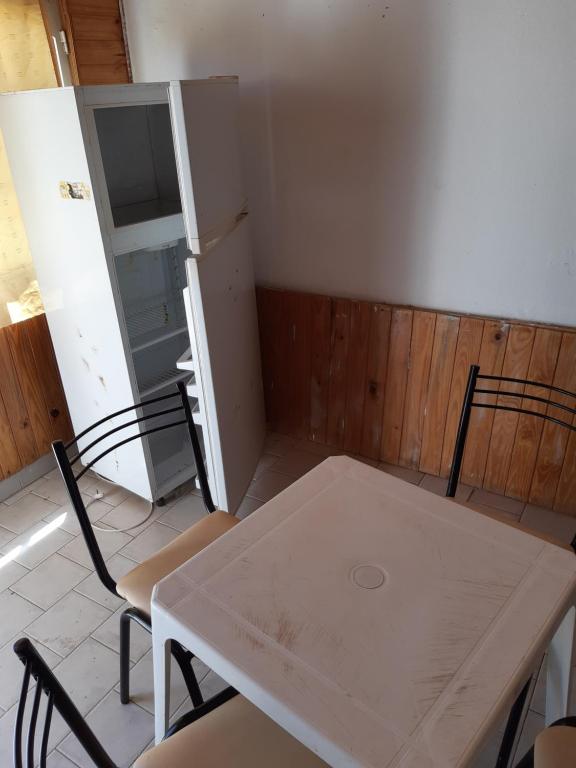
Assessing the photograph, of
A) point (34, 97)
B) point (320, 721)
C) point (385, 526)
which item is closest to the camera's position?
point (320, 721)

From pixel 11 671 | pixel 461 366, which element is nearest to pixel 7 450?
pixel 11 671

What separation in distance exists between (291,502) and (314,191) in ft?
5.11

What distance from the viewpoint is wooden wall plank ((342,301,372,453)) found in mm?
2557

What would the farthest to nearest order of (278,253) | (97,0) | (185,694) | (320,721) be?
1. (278,253)
2. (97,0)
3. (185,694)
4. (320,721)

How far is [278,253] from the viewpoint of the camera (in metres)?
2.70

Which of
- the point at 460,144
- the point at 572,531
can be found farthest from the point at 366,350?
the point at 572,531

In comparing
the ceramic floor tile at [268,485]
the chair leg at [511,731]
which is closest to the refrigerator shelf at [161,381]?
the ceramic floor tile at [268,485]

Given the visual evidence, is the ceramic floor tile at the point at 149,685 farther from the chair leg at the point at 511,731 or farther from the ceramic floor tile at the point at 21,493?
the ceramic floor tile at the point at 21,493

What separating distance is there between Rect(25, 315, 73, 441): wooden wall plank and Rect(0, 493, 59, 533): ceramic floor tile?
337 mm

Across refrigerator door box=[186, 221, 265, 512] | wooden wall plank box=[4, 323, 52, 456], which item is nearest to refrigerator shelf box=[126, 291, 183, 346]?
refrigerator door box=[186, 221, 265, 512]

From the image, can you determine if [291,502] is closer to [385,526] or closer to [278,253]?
[385,526]

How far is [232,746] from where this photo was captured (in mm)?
1143

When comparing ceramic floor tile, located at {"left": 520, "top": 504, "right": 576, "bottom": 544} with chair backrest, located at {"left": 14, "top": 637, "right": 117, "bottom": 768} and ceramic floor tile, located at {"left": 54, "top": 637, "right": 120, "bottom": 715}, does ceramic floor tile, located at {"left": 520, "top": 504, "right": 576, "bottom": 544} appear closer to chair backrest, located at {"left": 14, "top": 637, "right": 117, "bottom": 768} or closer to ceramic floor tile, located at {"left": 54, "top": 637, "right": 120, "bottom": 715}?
ceramic floor tile, located at {"left": 54, "top": 637, "right": 120, "bottom": 715}

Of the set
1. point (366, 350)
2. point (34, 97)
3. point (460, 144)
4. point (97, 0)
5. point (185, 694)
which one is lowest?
point (185, 694)
